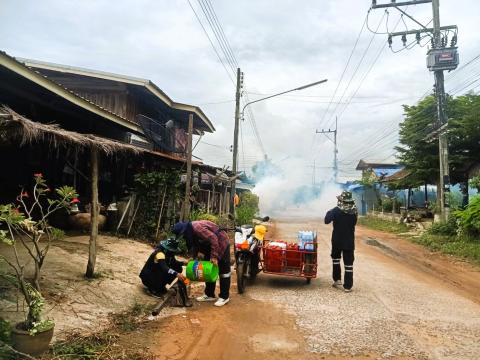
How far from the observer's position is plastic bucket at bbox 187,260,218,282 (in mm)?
7285

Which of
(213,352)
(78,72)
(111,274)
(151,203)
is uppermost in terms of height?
(78,72)

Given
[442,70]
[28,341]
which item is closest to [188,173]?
[28,341]

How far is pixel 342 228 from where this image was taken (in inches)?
350

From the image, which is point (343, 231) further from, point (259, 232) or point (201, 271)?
point (201, 271)

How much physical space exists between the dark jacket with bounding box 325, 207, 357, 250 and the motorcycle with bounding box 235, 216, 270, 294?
1.53m

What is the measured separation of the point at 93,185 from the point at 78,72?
32.2 ft

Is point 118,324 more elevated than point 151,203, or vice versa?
point 151,203

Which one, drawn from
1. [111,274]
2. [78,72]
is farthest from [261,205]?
[111,274]

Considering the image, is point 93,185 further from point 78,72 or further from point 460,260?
point 460,260

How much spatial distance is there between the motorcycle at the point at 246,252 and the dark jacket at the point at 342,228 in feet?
5.01

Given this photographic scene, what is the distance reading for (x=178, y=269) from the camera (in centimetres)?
755

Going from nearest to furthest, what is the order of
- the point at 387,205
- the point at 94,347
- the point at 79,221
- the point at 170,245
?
1. the point at 94,347
2. the point at 170,245
3. the point at 79,221
4. the point at 387,205

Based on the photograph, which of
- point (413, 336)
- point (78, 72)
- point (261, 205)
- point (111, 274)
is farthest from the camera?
point (261, 205)

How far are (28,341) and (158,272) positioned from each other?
3166 mm
